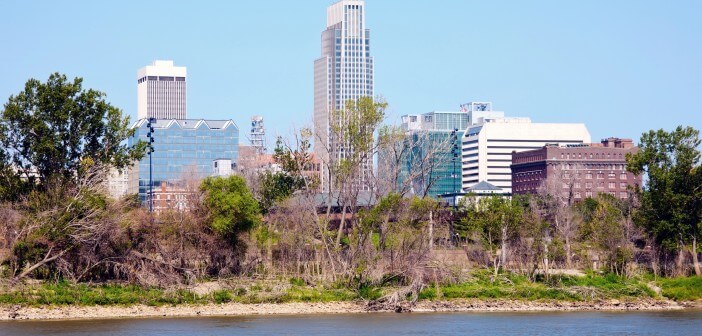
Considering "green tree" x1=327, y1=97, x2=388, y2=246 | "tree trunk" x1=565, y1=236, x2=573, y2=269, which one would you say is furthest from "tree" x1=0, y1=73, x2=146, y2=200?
"tree trunk" x1=565, y1=236, x2=573, y2=269

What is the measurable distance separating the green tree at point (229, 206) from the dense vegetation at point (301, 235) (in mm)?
94

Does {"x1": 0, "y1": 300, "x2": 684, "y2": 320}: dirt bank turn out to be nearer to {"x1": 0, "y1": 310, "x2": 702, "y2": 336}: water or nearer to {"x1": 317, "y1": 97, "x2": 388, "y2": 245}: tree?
{"x1": 0, "y1": 310, "x2": 702, "y2": 336}: water

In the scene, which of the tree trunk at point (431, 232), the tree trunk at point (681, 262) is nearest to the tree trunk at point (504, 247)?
the tree trunk at point (431, 232)

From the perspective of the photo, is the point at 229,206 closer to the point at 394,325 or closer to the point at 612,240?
the point at 394,325

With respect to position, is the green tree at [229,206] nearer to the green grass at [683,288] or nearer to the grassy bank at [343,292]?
the grassy bank at [343,292]

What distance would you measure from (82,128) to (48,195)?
6.29 m

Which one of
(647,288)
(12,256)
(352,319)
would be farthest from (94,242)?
(647,288)

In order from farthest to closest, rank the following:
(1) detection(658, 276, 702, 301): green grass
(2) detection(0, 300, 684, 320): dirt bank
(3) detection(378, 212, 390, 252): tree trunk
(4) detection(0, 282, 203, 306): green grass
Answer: (1) detection(658, 276, 702, 301): green grass, (3) detection(378, 212, 390, 252): tree trunk, (4) detection(0, 282, 203, 306): green grass, (2) detection(0, 300, 684, 320): dirt bank

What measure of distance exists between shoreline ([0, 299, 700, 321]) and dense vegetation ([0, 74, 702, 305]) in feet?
2.39

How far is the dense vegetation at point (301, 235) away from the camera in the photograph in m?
77.8

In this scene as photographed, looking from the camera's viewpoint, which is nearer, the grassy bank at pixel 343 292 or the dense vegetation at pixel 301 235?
the grassy bank at pixel 343 292

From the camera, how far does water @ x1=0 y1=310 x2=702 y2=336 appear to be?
65.4 metres

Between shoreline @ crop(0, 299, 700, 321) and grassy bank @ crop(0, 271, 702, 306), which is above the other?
grassy bank @ crop(0, 271, 702, 306)

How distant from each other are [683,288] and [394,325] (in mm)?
25697
